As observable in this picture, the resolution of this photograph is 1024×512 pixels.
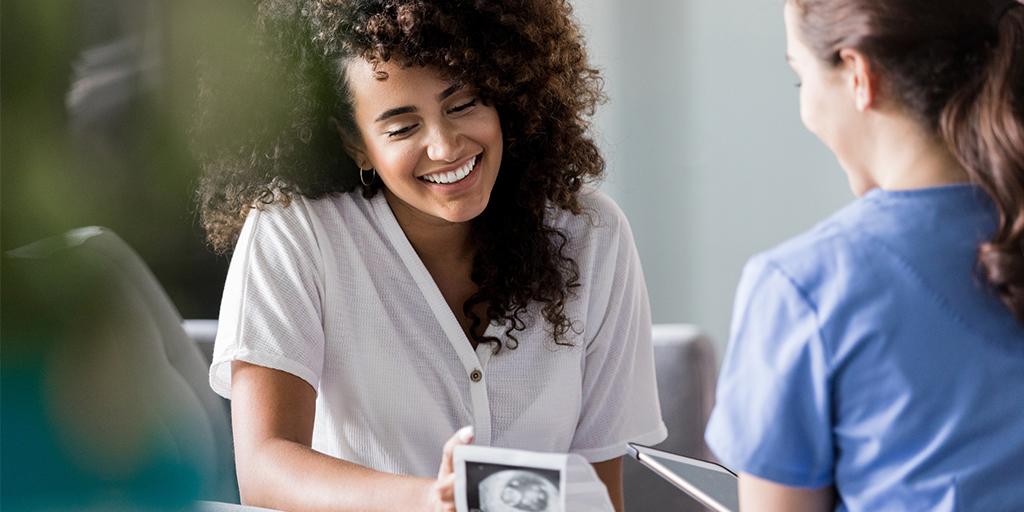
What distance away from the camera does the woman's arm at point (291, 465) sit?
106cm

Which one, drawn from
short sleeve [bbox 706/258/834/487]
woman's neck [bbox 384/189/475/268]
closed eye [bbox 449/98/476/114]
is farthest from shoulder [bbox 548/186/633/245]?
short sleeve [bbox 706/258/834/487]

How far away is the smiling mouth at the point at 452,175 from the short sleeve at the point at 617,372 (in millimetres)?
248

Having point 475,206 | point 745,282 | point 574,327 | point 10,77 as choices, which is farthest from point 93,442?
point 574,327

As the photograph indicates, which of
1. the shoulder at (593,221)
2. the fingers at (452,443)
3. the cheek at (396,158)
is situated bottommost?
the fingers at (452,443)

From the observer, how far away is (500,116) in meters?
1.38

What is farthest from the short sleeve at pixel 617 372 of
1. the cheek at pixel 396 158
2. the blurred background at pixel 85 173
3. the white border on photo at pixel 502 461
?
the blurred background at pixel 85 173

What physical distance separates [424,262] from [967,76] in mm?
808

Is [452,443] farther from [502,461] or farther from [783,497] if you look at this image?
[783,497]

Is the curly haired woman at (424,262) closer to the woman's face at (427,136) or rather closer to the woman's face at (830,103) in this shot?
the woman's face at (427,136)

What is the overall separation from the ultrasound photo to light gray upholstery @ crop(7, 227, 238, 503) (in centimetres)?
52

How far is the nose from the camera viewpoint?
4.07 feet

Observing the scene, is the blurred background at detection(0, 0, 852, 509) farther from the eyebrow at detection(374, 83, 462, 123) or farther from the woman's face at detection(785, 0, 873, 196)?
the eyebrow at detection(374, 83, 462, 123)

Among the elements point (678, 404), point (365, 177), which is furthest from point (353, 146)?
point (678, 404)

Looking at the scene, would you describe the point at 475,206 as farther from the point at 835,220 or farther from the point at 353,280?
the point at 835,220
